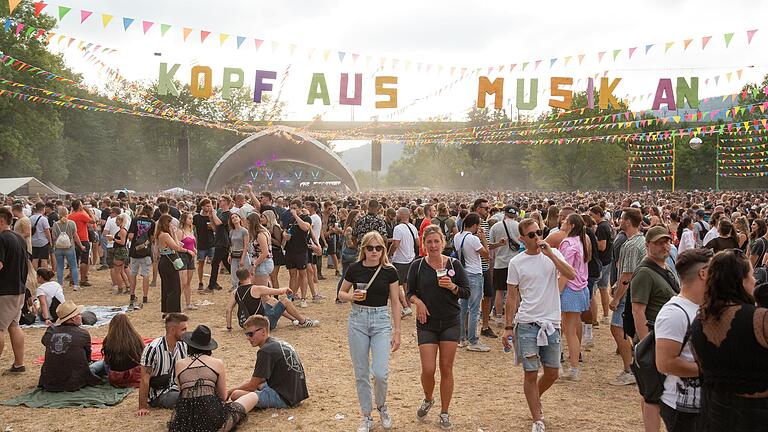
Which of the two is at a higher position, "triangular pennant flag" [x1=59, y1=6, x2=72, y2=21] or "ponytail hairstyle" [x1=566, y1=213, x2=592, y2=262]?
"triangular pennant flag" [x1=59, y1=6, x2=72, y2=21]

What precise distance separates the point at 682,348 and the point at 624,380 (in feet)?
12.1

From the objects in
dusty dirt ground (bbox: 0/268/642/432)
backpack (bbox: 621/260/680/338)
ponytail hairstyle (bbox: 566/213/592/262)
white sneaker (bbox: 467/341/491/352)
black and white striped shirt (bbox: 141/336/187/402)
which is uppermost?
ponytail hairstyle (bbox: 566/213/592/262)

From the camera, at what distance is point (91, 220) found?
45.1 feet

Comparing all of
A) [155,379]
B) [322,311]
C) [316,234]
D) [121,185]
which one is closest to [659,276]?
[155,379]

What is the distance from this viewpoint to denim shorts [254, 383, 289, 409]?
6.21 metres

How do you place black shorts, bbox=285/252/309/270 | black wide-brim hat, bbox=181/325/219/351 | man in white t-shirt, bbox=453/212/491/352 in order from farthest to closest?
1. black shorts, bbox=285/252/309/270
2. man in white t-shirt, bbox=453/212/491/352
3. black wide-brim hat, bbox=181/325/219/351

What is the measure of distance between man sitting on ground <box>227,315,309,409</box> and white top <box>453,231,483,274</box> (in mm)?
2456

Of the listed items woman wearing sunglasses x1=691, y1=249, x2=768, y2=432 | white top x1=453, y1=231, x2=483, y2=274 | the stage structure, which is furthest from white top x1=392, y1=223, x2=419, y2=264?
the stage structure

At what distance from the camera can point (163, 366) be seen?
240 inches

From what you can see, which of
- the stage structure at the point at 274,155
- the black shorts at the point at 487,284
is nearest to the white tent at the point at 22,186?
the stage structure at the point at 274,155

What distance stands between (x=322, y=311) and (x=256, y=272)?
73.6 inches

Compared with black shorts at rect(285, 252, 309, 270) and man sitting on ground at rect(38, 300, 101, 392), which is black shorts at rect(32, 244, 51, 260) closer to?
black shorts at rect(285, 252, 309, 270)

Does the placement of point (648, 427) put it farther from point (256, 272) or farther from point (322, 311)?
point (322, 311)

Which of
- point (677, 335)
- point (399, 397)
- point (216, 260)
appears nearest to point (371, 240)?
point (399, 397)
